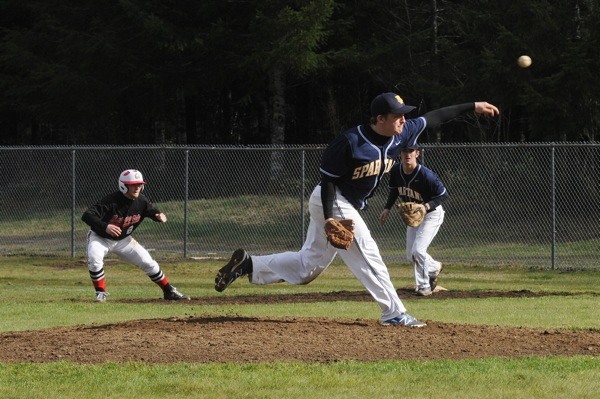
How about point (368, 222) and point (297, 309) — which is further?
point (368, 222)

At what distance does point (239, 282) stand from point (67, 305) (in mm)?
4313

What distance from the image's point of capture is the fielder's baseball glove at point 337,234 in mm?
8180

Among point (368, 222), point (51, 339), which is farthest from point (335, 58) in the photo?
point (51, 339)

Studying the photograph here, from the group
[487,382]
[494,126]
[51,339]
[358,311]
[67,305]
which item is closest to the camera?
[487,382]

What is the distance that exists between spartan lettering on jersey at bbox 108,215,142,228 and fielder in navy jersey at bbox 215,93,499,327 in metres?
4.32

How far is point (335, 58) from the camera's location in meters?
28.5

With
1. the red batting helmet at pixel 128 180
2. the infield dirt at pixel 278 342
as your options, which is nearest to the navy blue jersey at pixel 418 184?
the red batting helmet at pixel 128 180

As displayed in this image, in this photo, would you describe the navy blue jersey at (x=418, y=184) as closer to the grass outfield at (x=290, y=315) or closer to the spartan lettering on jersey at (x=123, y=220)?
the grass outfield at (x=290, y=315)

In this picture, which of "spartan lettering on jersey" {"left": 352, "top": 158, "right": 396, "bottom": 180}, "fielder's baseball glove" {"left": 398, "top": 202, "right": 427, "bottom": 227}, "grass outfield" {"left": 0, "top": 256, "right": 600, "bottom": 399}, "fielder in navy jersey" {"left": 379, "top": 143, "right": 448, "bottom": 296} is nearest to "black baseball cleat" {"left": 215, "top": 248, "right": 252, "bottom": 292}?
"spartan lettering on jersey" {"left": 352, "top": 158, "right": 396, "bottom": 180}

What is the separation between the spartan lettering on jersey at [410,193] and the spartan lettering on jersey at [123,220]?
134 inches

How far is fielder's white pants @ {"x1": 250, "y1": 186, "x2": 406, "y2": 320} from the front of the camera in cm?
851

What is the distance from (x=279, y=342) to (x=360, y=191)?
145 cm

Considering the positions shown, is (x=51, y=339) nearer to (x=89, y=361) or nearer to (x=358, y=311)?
(x=89, y=361)

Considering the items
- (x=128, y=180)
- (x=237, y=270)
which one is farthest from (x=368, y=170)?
(x=128, y=180)
